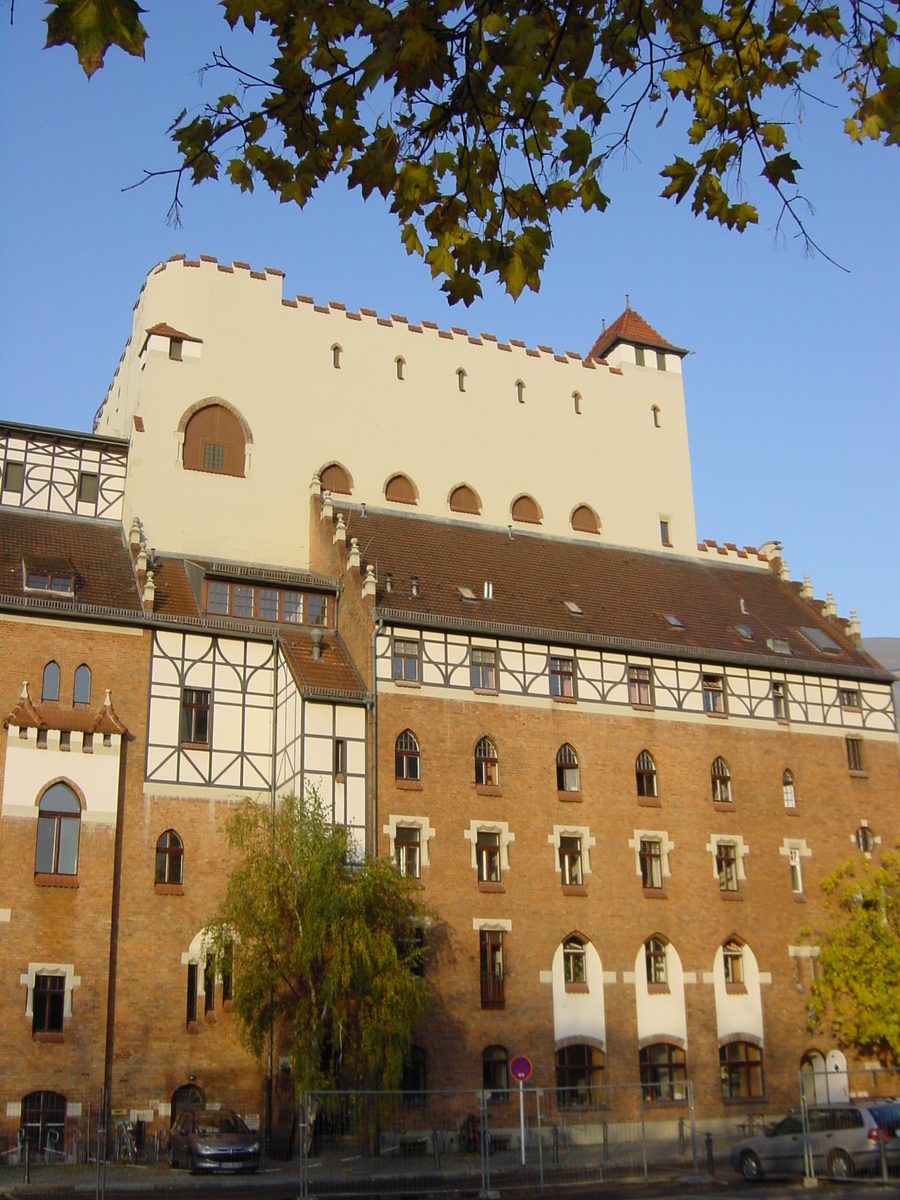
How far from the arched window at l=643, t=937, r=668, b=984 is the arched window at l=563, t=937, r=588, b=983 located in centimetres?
186

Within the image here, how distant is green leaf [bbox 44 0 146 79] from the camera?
19.3 ft

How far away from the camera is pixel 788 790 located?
39125 mm

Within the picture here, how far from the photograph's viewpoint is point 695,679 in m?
38.5

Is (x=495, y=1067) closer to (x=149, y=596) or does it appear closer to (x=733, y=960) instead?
(x=733, y=960)

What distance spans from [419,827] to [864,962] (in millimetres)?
12699

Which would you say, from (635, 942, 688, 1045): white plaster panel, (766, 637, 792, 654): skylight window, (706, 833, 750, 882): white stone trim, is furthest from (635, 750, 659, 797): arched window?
(766, 637, 792, 654): skylight window

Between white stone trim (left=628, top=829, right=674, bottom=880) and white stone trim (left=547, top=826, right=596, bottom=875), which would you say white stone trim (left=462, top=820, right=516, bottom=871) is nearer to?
white stone trim (left=547, top=826, right=596, bottom=875)

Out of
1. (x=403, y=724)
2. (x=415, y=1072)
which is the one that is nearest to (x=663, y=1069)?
(x=415, y=1072)

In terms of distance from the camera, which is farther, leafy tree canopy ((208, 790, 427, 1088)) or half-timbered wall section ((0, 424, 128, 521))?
half-timbered wall section ((0, 424, 128, 521))

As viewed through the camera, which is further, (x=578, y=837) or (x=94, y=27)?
(x=578, y=837)

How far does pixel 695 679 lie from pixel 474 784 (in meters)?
7.94

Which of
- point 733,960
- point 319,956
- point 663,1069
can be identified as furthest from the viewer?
point 733,960

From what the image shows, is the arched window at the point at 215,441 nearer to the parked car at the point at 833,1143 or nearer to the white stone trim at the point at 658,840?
the white stone trim at the point at 658,840

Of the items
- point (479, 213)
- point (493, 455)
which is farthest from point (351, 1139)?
point (493, 455)
